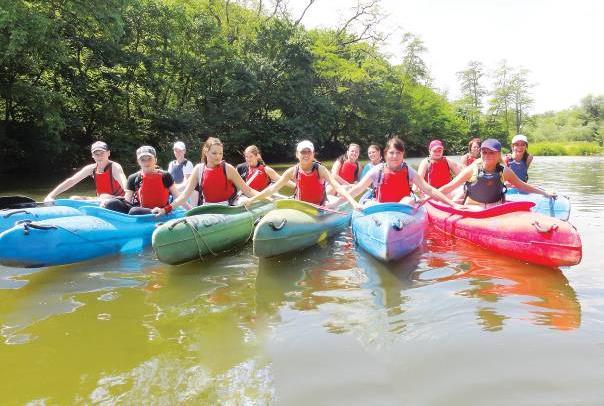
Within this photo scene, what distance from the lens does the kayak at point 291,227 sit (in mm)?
4773

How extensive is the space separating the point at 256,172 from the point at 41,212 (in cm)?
326

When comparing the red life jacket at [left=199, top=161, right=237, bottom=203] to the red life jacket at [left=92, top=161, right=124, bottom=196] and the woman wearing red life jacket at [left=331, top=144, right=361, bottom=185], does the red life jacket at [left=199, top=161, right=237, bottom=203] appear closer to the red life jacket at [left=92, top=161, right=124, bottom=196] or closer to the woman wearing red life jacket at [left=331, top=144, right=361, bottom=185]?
the red life jacket at [left=92, top=161, right=124, bottom=196]

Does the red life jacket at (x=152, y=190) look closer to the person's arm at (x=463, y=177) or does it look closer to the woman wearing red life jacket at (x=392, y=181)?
the woman wearing red life jacket at (x=392, y=181)

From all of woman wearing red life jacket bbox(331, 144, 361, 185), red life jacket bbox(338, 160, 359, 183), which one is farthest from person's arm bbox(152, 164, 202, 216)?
red life jacket bbox(338, 160, 359, 183)

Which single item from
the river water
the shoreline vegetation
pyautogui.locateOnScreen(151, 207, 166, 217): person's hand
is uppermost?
the shoreline vegetation

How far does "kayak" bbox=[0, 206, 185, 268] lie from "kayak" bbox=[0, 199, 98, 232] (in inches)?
13.2

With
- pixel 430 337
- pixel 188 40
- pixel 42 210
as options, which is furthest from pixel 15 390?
pixel 188 40

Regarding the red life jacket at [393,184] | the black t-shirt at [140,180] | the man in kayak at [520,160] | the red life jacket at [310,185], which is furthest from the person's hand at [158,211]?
the man in kayak at [520,160]

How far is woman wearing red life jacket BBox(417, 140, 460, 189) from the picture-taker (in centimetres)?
792

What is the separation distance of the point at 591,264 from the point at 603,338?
2235 millimetres

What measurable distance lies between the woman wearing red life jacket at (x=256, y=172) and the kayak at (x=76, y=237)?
1.90 meters

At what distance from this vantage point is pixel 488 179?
5.72m

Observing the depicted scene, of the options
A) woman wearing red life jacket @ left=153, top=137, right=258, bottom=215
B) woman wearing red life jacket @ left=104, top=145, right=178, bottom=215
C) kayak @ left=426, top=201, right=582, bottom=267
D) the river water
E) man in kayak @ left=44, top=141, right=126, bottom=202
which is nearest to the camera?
the river water

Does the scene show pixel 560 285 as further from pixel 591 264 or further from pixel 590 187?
pixel 590 187
